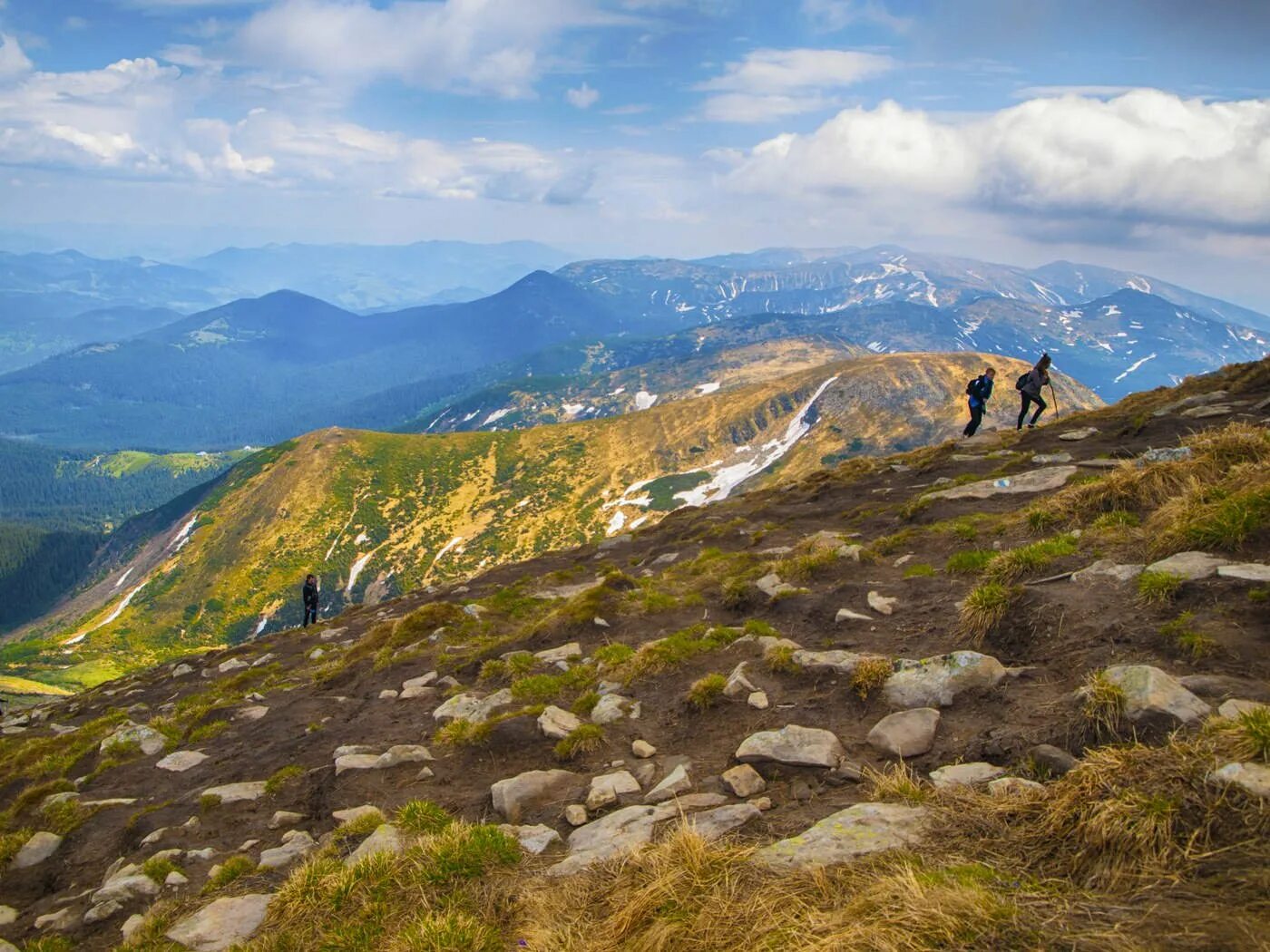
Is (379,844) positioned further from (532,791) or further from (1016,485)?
(1016,485)

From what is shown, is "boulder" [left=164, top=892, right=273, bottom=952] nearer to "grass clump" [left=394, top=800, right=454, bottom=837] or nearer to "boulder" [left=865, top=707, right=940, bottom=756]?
"grass clump" [left=394, top=800, right=454, bottom=837]

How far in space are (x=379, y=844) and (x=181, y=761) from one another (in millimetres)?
10553

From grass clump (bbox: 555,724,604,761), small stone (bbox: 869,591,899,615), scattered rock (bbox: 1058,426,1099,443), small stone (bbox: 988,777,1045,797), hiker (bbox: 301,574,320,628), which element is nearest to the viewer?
small stone (bbox: 988,777,1045,797)

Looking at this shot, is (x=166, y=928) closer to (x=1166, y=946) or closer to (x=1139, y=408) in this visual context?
(x=1166, y=946)

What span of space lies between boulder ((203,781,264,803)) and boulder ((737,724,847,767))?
9.66 metres

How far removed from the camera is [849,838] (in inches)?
259

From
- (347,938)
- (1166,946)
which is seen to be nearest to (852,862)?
(1166,946)

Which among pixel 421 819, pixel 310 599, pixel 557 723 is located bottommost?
pixel 310 599

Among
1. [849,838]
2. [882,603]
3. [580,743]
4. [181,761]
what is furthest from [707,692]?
[181,761]

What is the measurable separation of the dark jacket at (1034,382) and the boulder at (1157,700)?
2800cm

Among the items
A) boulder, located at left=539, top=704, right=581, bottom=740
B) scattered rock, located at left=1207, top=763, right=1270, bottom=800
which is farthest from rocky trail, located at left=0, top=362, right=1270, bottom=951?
boulder, located at left=539, top=704, right=581, bottom=740

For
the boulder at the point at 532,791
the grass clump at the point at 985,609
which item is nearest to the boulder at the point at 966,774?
the grass clump at the point at 985,609

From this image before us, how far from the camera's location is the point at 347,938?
705cm

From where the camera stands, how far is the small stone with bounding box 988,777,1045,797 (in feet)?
21.0
